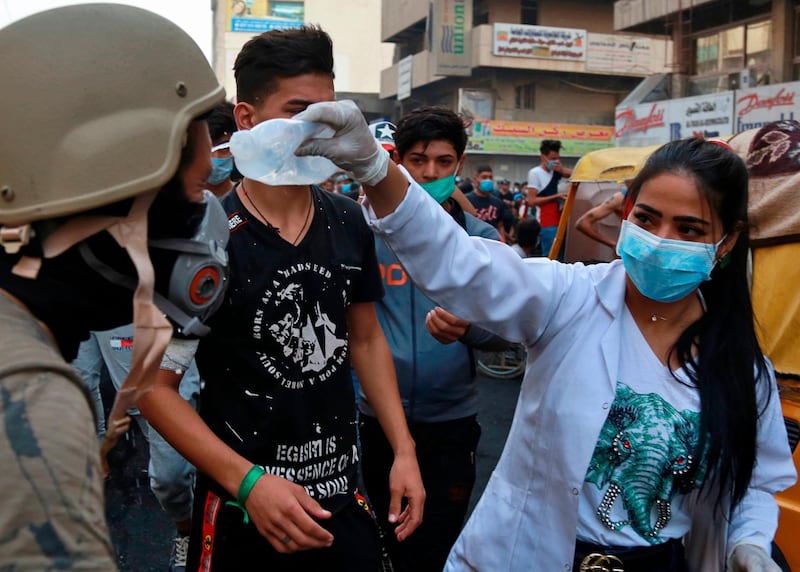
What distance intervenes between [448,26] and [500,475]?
39769mm

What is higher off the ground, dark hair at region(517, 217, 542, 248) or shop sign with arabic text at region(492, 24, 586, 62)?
shop sign with arabic text at region(492, 24, 586, 62)

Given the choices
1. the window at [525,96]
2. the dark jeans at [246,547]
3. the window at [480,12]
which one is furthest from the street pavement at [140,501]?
the window at [480,12]

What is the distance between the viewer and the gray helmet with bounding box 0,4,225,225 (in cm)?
119

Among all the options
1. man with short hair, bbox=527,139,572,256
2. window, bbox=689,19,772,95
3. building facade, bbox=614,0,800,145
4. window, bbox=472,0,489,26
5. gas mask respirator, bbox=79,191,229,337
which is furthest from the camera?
window, bbox=472,0,489,26

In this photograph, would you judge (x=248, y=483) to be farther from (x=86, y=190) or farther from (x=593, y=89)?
(x=593, y=89)

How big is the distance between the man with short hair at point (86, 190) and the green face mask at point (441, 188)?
191cm

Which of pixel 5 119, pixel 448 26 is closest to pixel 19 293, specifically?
pixel 5 119

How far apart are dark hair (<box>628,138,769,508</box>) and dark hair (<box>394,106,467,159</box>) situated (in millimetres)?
1152

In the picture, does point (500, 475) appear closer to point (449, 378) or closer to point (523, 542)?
point (523, 542)

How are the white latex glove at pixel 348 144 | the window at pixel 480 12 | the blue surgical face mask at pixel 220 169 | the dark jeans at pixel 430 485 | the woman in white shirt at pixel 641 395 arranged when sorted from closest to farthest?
the white latex glove at pixel 348 144, the woman in white shirt at pixel 641 395, the dark jeans at pixel 430 485, the blue surgical face mask at pixel 220 169, the window at pixel 480 12

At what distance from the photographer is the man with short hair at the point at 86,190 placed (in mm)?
1034

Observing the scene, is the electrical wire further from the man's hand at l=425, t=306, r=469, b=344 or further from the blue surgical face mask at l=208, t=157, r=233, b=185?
the man's hand at l=425, t=306, r=469, b=344

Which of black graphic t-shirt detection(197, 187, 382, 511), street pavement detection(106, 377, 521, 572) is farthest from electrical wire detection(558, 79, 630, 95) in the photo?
black graphic t-shirt detection(197, 187, 382, 511)

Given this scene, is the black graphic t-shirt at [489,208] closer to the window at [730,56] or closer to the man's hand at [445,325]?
the man's hand at [445,325]
